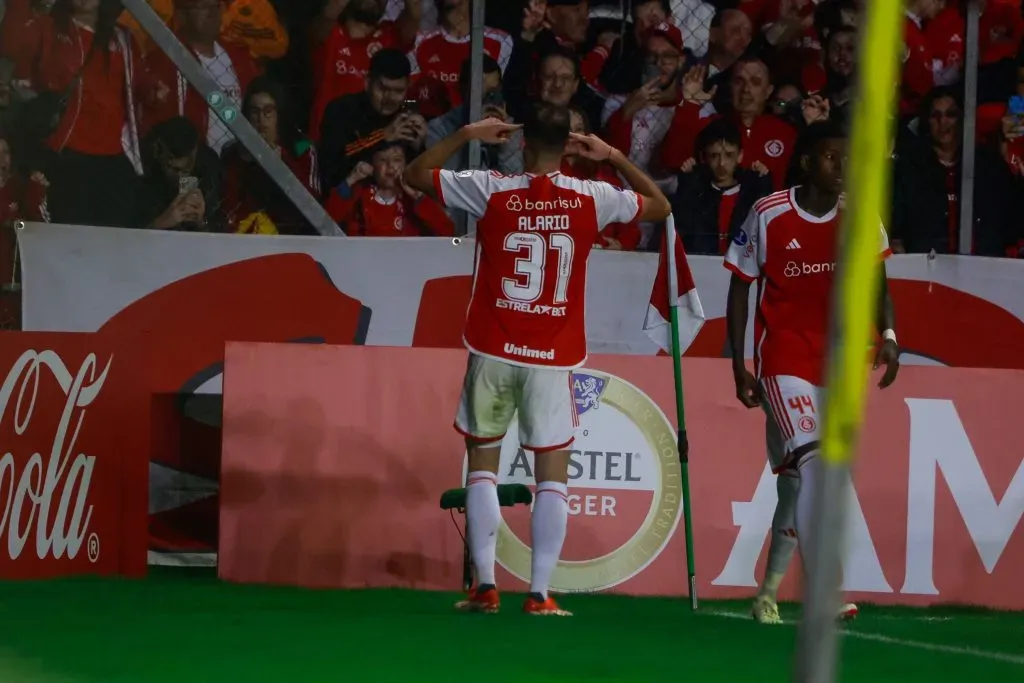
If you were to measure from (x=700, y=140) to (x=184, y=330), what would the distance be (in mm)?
3287

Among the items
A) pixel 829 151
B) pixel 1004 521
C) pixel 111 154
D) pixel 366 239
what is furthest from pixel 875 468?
pixel 111 154

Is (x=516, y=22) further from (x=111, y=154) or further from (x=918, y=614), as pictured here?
(x=918, y=614)

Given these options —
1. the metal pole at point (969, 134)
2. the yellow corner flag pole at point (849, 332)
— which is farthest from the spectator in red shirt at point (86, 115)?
the yellow corner flag pole at point (849, 332)

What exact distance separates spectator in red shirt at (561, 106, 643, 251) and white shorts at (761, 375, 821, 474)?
3.18m

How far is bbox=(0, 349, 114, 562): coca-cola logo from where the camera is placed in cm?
789

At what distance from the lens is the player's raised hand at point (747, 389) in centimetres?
684

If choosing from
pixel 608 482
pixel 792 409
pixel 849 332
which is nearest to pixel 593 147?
pixel 792 409

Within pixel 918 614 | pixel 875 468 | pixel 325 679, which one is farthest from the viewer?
pixel 875 468

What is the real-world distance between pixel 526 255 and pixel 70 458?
2796 millimetres

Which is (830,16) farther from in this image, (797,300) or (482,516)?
(482,516)

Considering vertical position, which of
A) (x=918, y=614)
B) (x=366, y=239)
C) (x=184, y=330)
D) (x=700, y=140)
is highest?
(x=700, y=140)

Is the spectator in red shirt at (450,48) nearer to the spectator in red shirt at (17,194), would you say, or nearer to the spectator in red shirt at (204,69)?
the spectator in red shirt at (204,69)

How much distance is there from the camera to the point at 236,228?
381 inches

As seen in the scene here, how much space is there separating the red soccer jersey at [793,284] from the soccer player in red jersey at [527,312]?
0.65 meters
